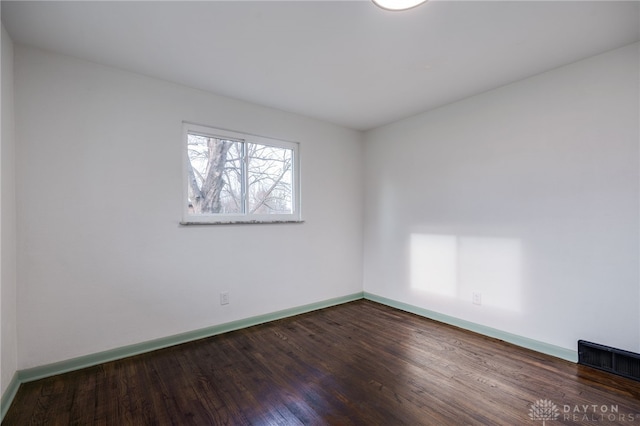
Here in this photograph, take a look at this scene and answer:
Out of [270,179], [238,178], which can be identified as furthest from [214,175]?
[270,179]

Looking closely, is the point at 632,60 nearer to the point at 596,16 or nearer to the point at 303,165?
the point at 596,16

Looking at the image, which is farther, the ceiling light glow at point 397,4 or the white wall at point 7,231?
the white wall at point 7,231

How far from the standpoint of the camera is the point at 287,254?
338 cm

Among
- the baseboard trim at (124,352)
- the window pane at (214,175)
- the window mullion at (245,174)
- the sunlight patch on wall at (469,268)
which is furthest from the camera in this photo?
the window mullion at (245,174)

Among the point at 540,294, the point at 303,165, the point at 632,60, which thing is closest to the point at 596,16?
the point at 632,60

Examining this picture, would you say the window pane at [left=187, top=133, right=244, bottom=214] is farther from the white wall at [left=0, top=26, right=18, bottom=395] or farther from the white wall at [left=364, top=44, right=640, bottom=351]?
the white wall at [left=364, top=44, right=640, bottom=351]

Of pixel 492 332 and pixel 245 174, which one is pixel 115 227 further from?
pixel 492 332

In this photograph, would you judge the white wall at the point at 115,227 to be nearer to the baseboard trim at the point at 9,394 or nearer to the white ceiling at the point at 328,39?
the baseboard trim at the point at 9,394

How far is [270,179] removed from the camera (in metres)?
3.31

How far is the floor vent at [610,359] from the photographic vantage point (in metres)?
2.00

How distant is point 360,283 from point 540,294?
85.1 inches

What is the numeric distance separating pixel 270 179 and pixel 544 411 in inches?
→ 116

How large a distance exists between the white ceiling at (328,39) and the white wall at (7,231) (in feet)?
1.05

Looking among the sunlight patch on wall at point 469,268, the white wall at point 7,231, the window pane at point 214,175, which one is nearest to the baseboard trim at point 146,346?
the white wall at point 7,231
